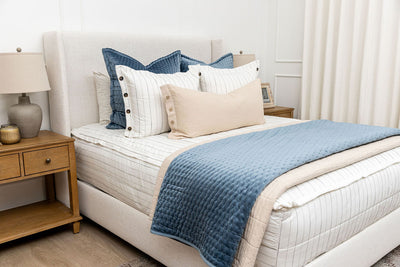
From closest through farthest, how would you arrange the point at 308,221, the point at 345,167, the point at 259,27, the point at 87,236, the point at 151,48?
the point at 308,221, the point at 345,167, the point at 87,236, the point at 151,48, the point at 259,27

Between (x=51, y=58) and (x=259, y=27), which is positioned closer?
(x=51, y=58)

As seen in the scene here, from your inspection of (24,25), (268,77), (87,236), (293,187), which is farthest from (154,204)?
(268,77)

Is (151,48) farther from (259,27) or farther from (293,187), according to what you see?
(293,187)

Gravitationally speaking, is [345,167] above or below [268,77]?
below

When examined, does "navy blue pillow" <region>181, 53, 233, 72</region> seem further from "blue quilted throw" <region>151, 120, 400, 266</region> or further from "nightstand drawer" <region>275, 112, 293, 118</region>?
"blue quilted throw" <region>151, 120, 400, 266</region>

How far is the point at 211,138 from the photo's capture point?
202 cm

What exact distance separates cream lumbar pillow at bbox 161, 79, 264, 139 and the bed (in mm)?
73

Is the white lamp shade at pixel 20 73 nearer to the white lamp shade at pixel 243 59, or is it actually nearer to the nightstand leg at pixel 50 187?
the nightstand leg at pixel 50 187

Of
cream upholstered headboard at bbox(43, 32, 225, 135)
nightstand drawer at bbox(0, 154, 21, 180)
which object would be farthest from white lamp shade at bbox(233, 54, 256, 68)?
nightstand drawer at bbox(0, 154, 21, 180)

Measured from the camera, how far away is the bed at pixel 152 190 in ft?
4.26

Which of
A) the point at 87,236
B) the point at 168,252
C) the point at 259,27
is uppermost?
the point at 259,27

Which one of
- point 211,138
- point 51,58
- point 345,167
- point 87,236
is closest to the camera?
point 345,167

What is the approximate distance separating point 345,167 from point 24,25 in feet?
6.72

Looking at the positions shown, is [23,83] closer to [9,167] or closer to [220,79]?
[9,167]
